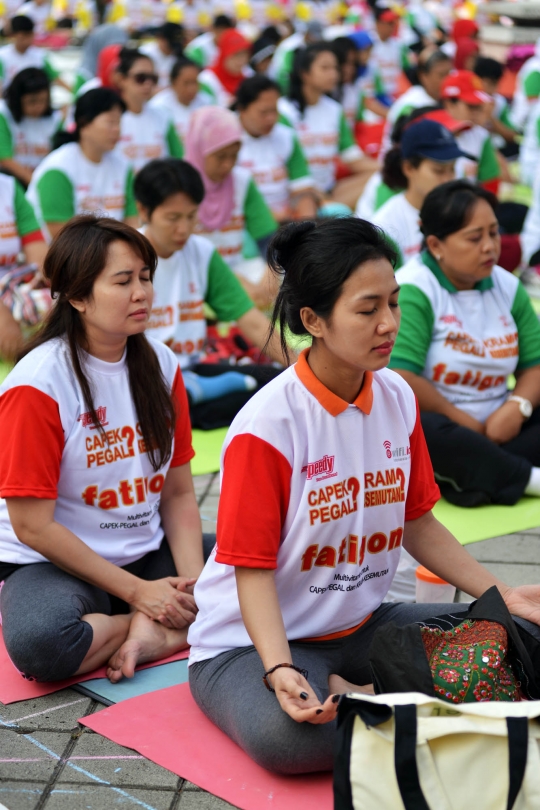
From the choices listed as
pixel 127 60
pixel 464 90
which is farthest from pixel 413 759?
pixel 127 60

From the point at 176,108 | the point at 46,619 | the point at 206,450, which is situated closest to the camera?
the point at 46,619

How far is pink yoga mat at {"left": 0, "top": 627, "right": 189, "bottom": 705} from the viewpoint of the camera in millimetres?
2549

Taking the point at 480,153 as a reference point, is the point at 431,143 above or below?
above

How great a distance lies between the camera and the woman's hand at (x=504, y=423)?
3.89 m

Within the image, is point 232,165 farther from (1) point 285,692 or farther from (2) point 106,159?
(1) point 285,692

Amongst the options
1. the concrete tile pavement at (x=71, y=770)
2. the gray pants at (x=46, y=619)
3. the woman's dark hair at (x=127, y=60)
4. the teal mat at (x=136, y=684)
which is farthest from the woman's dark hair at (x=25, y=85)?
the concrete tile pavement at (x=71, y=770)

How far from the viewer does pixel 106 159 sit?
5.99 m

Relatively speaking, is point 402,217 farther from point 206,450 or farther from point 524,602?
point 524,602

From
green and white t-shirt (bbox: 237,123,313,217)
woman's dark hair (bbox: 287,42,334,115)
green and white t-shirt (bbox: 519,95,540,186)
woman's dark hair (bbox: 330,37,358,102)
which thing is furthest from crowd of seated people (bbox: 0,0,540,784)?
woman's dark hair (bbox: 330,37,358,102)

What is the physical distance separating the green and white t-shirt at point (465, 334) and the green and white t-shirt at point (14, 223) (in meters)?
2.15

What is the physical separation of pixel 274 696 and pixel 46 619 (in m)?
0.64

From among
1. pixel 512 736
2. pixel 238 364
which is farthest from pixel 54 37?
pixel 512 736

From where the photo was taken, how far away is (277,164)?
697 centimetres

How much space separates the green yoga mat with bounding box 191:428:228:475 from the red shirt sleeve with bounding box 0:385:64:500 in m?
1.54
